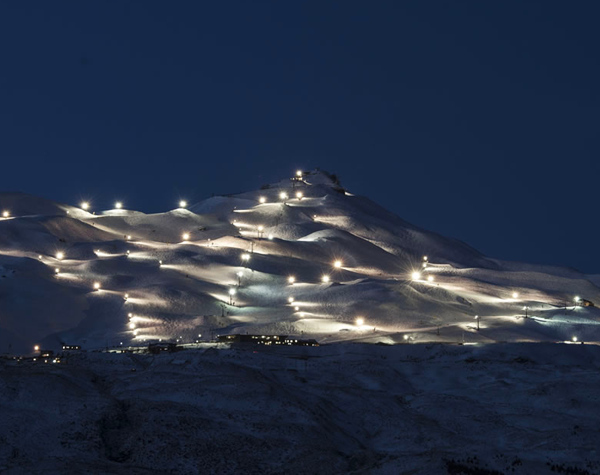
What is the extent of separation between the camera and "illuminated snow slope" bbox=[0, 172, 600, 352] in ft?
357

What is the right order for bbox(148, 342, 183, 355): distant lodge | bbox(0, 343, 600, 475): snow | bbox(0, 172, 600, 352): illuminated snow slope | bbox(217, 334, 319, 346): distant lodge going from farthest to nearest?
bbox(0, 172, 600, 352): illuminated snow slope
bbox(217, 334, 319, 346): distant lodge
bbox(148, 342, 183, 355): distant lodge
bbox(0, 343, 600, 475): snow

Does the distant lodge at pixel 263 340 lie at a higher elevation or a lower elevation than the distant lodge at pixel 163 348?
higher

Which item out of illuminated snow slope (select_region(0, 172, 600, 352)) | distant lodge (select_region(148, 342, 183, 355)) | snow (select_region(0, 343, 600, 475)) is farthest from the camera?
illuminated snow slope (select_region(0, 172, 600, 352))

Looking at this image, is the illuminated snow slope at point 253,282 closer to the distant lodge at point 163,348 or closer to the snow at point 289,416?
the distant lodge at point 163,348

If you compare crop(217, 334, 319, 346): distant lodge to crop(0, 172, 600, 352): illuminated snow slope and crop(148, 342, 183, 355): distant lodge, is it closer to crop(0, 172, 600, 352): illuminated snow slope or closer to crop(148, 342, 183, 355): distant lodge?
crop(0, 172, 600, 352): illuminated snow slope

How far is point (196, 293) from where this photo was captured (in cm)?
12531

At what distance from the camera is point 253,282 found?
454 ft

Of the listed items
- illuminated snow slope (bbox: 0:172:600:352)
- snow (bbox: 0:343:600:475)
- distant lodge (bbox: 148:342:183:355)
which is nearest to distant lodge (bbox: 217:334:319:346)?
illuminated snow slope (bbox: 0:172:600:352)

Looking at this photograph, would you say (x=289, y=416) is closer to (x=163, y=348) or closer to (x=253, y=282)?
(x=163, y=348)

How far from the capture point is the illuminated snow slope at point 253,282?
109 meters

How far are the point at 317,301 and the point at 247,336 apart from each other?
32328 millimetres

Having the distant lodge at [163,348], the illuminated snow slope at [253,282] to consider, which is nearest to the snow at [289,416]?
the distant lodge at [163,348]

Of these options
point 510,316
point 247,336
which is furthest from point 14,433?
point 510,316

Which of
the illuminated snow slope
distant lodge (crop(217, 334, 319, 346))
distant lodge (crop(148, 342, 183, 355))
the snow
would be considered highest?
the illuminated snow slope
